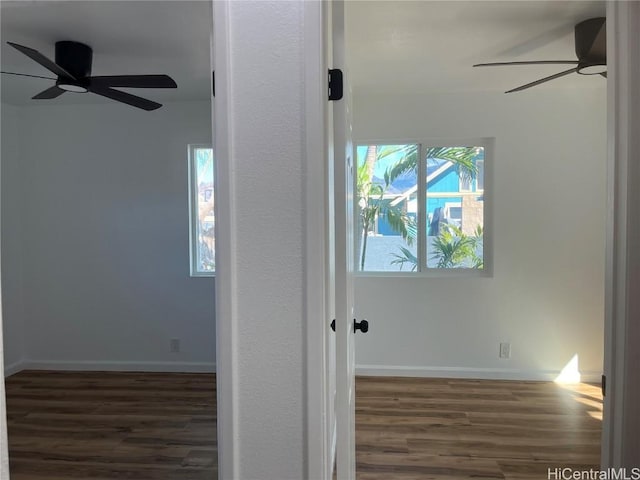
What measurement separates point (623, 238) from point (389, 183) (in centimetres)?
258

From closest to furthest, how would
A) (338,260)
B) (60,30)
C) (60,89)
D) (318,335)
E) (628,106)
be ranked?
(628,106)
(318,335)
(338,260)
(60,30)
(60,89)

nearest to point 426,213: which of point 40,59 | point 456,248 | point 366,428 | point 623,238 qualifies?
point 456,248

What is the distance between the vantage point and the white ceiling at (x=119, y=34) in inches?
78.6

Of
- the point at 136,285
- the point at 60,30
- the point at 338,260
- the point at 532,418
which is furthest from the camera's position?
the point at 136,285

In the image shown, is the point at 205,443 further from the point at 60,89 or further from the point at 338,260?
the point at 60,89

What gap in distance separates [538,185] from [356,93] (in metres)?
1.66

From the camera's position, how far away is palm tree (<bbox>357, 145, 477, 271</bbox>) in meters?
3.53

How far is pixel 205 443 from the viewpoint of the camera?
2.53 m

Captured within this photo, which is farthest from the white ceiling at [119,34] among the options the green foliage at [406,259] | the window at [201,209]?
the green foliage at [406,259]

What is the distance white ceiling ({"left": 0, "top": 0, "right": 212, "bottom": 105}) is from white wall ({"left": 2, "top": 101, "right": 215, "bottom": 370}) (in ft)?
2.08

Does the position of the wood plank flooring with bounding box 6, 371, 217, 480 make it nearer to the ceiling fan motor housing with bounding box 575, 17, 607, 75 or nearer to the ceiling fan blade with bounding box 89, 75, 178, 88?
the ceiling fan blade with bounding box 89, 75, 178, 88

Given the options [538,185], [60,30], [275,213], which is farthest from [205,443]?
[538,185]

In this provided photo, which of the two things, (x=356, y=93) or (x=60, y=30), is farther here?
(x=356, y=93)

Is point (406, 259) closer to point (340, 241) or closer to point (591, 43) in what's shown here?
point (591, 43)
